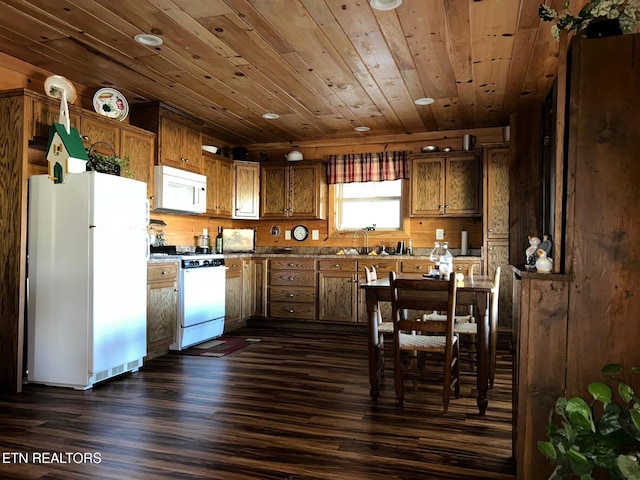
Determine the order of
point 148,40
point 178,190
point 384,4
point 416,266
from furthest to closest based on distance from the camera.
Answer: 1. point 416,266
2. point 178,190
3. point 148,40
4. point 384,4

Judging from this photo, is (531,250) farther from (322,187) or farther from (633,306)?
(322,187)

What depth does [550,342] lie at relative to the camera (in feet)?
5.59

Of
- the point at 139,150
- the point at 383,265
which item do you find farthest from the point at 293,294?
the point at 139,150

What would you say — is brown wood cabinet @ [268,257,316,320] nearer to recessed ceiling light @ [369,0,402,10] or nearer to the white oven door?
the white oven door

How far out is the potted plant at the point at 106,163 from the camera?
3.54m

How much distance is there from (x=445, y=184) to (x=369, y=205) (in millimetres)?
1063

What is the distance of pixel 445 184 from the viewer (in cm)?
549

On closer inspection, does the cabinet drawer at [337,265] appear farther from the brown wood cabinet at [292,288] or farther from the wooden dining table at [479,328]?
the wooden dining table at [479,328]

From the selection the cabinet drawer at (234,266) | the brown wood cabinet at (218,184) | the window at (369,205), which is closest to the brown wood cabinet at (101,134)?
the brown wood cabinet at (218,184)

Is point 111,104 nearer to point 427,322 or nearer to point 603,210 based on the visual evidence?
point 427,322

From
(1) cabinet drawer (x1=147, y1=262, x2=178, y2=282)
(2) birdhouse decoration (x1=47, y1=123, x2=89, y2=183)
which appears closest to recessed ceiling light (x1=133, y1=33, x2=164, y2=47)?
(2) birdhouse decoration (x1=47, y1=123, x2=89, y2=183)

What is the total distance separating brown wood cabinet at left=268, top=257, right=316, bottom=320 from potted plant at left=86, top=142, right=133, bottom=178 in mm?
2372

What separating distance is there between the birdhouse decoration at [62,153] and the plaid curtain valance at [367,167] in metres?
3.32

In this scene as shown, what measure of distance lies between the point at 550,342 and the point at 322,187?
15.1ft
